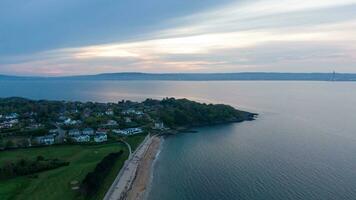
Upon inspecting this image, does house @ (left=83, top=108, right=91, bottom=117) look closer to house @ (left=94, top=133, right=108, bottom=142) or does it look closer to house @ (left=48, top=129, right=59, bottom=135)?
house @ (left=48, top=129, right=59, bottom=135)

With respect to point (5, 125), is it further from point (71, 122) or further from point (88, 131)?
point (88, 131)

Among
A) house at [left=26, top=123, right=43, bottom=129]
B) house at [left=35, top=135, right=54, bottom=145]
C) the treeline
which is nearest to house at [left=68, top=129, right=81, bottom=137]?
house at [left=35, top=135, right=54, bottom=145]

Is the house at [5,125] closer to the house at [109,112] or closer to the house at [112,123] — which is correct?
the house at [112,123]

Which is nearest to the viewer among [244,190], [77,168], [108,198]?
[108,198]

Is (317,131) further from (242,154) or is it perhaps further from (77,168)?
(77,168)

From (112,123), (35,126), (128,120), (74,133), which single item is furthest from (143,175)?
(35,126)

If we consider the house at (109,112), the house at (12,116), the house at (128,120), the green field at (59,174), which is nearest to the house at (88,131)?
the green field at (59,174)

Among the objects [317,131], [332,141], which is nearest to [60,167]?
[332,141]

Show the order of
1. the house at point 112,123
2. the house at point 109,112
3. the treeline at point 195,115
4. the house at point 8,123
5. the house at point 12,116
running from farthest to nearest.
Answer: the house at point 109,112
the house at point 12,116
the treeline at point 195,115
the house at point 112,123
the house at point 8,123
